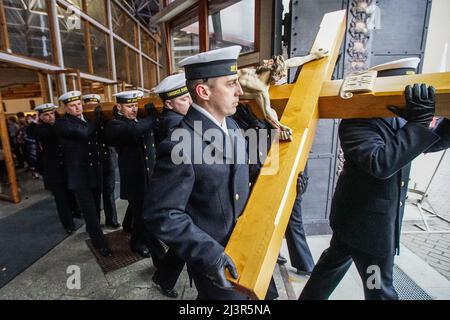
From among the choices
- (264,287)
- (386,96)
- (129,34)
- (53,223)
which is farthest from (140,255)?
(129,34)

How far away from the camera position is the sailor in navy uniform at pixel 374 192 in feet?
4.32

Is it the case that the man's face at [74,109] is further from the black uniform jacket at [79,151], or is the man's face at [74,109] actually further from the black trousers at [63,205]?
the black trousers at [63,205]

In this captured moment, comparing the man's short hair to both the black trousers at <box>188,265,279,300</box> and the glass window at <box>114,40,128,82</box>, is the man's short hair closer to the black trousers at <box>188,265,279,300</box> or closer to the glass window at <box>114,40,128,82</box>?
the black trousers at <box>188,265,279,300</box>

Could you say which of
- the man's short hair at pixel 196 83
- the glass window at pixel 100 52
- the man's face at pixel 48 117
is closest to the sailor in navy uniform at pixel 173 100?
the man's short hair at pixel 196 83

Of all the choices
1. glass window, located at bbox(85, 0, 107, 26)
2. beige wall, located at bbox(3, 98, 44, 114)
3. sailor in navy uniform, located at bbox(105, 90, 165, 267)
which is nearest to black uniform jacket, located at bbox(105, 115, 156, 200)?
sailor in navy uniform, located at bbox(105, 90, 165, 267)

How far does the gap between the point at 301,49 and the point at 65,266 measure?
12.0 feet

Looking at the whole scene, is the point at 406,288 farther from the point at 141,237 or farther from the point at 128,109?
the point at 128,109

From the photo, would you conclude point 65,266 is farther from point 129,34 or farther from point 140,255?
point 129,34

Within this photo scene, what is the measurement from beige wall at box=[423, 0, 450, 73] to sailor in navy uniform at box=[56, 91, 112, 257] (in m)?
4.83

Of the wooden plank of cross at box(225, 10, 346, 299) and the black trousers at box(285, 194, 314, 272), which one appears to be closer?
the wooden plank of cross at box(225, 10, 346, 299)

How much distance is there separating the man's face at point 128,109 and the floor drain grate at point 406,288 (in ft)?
9.95

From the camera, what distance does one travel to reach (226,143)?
1.24m

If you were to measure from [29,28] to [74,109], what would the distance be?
433cm

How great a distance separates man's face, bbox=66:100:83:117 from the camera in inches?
125
